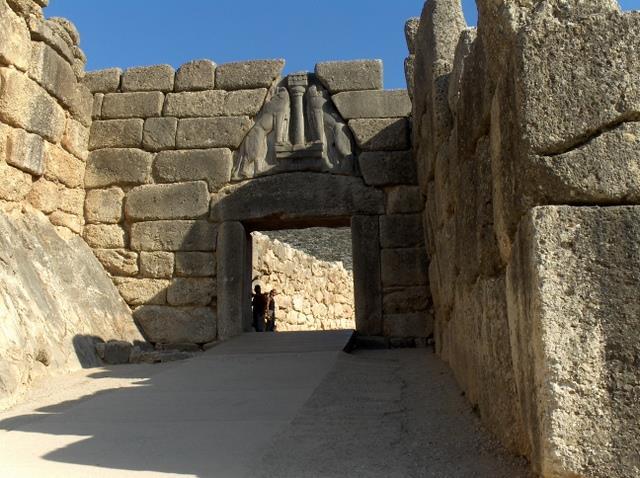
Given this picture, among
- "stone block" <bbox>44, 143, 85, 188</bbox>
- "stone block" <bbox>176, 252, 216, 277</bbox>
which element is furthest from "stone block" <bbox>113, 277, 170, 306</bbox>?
"stone block" <bbox>44, 143, 85, 188</bbox>

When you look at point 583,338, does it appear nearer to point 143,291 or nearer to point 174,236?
point 174,236

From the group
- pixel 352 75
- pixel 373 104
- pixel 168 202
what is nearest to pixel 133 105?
pixel 168 202

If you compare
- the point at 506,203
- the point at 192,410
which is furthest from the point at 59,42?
the point at 506,203

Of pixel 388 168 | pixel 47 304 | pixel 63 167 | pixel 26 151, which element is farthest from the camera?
pixel 388 168

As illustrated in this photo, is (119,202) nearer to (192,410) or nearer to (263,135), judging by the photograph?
(263,135)

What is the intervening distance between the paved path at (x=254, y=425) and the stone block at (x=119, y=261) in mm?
2122

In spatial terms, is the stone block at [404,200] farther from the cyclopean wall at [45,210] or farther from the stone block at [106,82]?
the stone block at [106,82]

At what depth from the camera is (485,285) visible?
3.06 metres

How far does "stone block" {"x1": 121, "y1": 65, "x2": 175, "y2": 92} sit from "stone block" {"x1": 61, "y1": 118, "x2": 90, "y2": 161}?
76 cm

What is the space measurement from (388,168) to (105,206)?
338 cm

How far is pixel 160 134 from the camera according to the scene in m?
7.77

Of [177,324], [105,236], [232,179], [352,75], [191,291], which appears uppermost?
[352,75]

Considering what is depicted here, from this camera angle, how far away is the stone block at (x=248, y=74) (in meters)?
7.74

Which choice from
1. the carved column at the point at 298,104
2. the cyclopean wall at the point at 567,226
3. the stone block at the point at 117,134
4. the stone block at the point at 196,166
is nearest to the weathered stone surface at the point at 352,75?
the carved column at the point at 298,104
